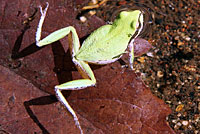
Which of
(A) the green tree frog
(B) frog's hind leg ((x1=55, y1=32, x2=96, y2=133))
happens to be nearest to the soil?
(A) the green tree frog

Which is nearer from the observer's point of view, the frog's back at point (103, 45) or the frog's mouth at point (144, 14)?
the frog's back at point (103, 45)

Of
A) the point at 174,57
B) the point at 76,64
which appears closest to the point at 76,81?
the point at 76,64

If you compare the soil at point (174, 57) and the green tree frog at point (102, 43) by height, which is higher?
the green tree frog at point (102, 43)

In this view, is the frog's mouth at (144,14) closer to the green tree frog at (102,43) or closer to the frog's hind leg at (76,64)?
the green tree frog at (102,43)

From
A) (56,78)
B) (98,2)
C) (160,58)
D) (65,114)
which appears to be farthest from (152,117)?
(98,2)

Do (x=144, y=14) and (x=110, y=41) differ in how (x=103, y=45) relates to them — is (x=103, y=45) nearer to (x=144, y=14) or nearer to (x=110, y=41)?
(x=110, y=41)

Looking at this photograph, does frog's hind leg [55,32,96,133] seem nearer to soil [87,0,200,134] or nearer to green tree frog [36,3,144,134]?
green tree frog [36,3,144,134]

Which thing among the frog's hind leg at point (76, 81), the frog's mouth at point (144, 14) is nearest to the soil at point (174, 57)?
the frog's mouth at point (144, 14)

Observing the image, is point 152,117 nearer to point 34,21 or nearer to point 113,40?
point 113,40

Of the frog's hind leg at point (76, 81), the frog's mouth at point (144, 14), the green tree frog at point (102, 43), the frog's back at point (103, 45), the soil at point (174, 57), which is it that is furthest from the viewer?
the frog's mouth at point (144, 14)

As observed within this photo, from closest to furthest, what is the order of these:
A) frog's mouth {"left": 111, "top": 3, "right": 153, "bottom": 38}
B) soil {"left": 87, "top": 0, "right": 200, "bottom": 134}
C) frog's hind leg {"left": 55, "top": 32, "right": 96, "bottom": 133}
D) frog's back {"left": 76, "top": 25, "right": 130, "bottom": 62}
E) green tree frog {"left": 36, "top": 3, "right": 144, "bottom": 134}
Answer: frog's hind leg {"left": 55, "top": 32, "right": 96, "bottom": 133} < green tree frog {"left": 36, "top": 3, "right": 144, "bottom": 134} < frog's back {"left": 76, "top": 25, "right": 130, "bottom": 62} < soil {"left": 87, "top": 0, "right": 200, "bottom": 134} < frog's mouth {"left": 111, "top": 3, "right": 153, "bottom": 38}

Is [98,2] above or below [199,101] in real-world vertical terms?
above
